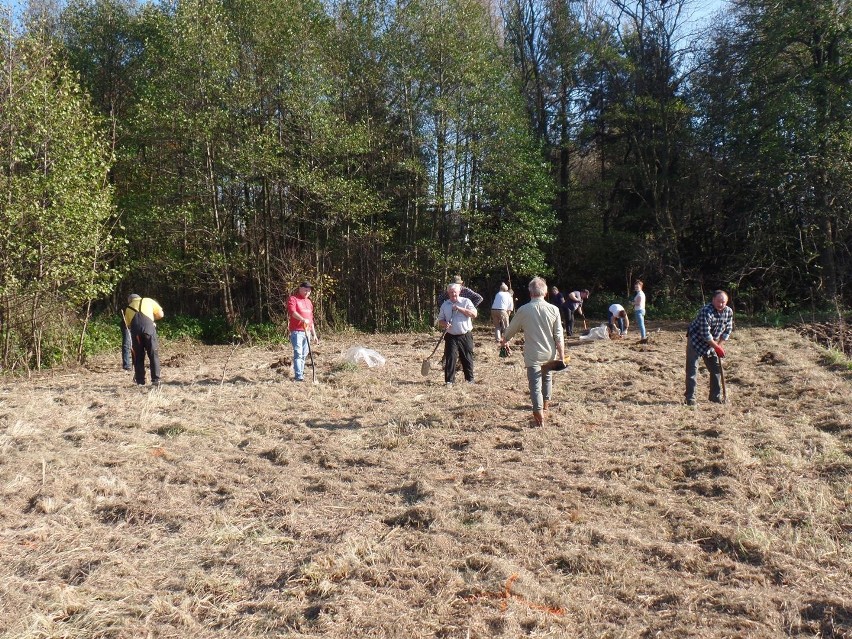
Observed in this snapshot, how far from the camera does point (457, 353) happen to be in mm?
10156

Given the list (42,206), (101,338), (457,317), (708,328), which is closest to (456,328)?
(457,317)

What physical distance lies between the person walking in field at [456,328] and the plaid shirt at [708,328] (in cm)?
298

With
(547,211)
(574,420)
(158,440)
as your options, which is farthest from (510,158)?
(158,440)

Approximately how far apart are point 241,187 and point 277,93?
304cm

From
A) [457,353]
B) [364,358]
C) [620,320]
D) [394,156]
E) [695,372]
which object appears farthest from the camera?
[394,156]

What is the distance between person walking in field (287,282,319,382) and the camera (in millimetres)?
10500

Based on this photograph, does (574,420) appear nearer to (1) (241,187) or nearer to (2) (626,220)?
(1) (241,187)

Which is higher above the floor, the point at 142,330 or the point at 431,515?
the point at 142,330

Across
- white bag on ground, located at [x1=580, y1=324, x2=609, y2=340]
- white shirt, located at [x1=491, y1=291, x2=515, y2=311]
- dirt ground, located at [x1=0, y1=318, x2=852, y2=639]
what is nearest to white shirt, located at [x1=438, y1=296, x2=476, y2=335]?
dirt ground, located at [x1=0, y1=318, x2=852, y2=639]

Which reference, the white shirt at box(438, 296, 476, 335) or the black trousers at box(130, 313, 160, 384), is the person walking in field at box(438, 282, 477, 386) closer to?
the white shirt at box(438, 296, 476, 335)

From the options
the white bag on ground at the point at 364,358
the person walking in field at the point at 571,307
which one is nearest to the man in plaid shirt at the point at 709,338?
the white bag on ground at the point at 364,358

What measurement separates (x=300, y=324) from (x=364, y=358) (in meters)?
2.11

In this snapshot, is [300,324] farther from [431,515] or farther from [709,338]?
[431,515]

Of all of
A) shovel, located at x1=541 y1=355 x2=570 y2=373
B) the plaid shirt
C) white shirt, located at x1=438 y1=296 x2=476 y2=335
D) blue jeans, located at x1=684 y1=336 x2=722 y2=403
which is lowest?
blue jeans, located at x1=684 y1=336 x2=722 y2=403
